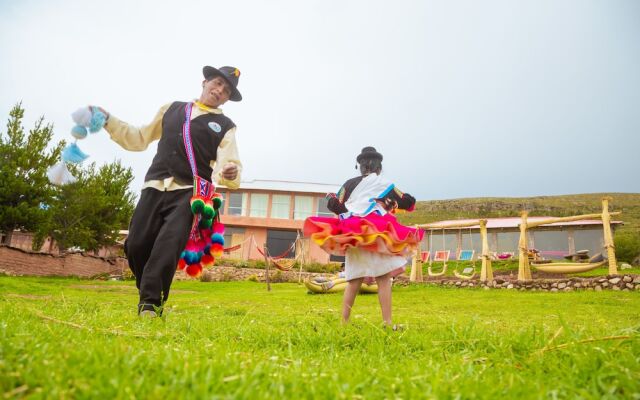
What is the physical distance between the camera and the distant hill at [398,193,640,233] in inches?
2055

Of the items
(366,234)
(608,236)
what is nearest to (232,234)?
(608,236)

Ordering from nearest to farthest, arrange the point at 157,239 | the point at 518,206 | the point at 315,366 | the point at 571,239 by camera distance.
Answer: the point at 315,366
the point at 157,239
the point at 571,239
the point at 518,206

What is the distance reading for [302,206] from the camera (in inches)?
1150

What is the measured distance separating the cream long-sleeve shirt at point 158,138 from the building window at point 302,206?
2517 cm

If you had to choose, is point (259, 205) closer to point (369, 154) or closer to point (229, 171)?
point (369, 154)

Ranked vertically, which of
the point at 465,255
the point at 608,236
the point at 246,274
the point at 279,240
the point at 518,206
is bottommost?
the point at 246,274

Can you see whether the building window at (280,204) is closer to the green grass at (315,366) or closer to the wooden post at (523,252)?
the wooden post at (523,252)

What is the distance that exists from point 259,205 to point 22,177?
49.5ft

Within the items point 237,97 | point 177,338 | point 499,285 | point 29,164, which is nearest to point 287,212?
point 29,164

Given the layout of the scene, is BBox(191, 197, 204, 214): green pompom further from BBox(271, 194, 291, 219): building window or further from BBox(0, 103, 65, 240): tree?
BBox(271, 194, 291, 219): building window

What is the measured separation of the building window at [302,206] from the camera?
2914cm

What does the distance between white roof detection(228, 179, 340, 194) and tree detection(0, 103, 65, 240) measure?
13736 millimetres

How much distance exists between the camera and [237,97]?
4.06 meters

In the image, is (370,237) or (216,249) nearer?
(370,237)
